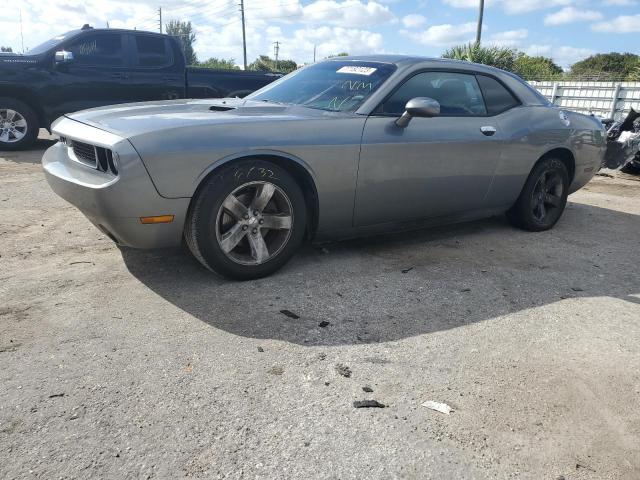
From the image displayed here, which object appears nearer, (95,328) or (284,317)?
(95,328)

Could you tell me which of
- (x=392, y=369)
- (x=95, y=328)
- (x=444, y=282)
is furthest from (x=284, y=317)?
(x=444, y=282)

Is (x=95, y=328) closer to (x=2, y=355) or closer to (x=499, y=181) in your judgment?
(x=2, y=355)

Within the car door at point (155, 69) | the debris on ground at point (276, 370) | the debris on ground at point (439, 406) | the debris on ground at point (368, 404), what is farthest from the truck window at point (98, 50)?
the debris on ground at point (439, 406)

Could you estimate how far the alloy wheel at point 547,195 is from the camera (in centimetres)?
527

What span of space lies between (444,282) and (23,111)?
7.71 meters

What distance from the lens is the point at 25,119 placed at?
872 cm

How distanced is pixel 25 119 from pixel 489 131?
24.3 ft

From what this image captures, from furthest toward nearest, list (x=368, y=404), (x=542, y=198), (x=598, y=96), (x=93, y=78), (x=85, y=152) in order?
(x=598, y=96) < (x=93, y=78) < (x=542, y=198) < (x=85, y=152) < (x=368, y=404)

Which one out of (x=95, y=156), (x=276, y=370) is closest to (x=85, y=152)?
(x=95, y=156)

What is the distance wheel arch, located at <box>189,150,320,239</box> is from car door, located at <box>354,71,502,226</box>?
0.33 m

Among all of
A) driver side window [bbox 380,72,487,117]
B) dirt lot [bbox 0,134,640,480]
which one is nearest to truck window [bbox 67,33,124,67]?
dirt lot [bbox 0,134,640,480]

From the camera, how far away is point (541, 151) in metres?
5.05

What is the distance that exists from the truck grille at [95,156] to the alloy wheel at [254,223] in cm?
68

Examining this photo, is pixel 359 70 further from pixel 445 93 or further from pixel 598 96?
pixel 598 96
